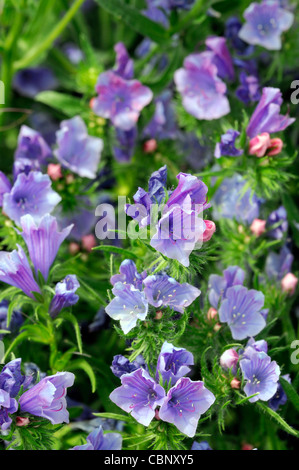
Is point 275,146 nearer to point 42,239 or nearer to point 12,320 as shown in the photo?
point 42,239

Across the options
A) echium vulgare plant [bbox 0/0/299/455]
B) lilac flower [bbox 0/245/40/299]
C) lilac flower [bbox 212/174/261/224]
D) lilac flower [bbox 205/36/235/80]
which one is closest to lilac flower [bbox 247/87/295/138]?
echium vulgare plant [bbox 0/0/299/455]

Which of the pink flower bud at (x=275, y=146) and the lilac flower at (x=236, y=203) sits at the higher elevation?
the pink flower bud at (x=275, y=146)

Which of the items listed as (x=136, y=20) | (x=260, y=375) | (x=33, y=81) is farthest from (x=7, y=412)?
(x=33, y=81)

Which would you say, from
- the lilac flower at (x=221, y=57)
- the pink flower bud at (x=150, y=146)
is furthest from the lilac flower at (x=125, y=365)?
the lilac flower at (x=221, y=57)

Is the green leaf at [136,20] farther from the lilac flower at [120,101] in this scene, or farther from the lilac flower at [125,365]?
the lilac flower at [125,365]

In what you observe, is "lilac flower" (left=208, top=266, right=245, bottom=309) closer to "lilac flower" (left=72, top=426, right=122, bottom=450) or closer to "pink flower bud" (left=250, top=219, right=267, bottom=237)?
"pink flower bud" (left=250, top=219, right=267, bottom=237)

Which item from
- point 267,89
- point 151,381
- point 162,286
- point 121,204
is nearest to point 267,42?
point 267,89
